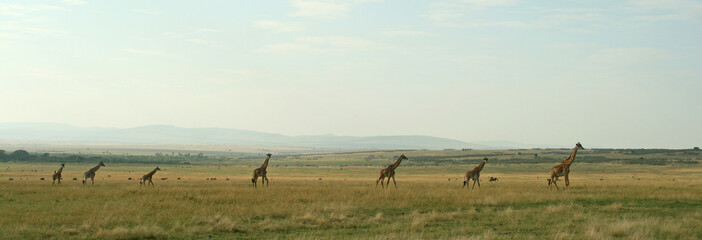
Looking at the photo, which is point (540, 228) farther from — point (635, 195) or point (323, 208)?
A: point (635, 195)

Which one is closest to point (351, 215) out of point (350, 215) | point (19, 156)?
point (350, 215)

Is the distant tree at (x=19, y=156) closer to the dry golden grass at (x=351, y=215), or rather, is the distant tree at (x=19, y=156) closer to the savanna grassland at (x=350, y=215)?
the savanna grassland at (x=350, y=215)

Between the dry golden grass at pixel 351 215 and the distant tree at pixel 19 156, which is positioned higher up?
the distant tree at pixel 19 156

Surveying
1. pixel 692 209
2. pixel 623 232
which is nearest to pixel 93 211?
Result: pixel 623 232

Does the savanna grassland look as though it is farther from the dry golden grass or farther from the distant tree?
the distant tree

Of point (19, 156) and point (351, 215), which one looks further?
point (19, 156)

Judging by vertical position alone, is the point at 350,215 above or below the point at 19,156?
below

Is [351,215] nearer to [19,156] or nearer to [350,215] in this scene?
[350,215]

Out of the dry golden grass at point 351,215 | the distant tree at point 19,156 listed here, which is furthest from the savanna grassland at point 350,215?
Answer: the distant tree at point 19,156

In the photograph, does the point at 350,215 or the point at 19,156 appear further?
the point at 19,156

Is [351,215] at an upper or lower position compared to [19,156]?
lower

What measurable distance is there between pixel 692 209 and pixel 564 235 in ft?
28.6

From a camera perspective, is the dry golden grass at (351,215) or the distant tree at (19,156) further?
the distant tree at (19,156)

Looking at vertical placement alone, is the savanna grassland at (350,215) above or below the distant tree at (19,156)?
below
